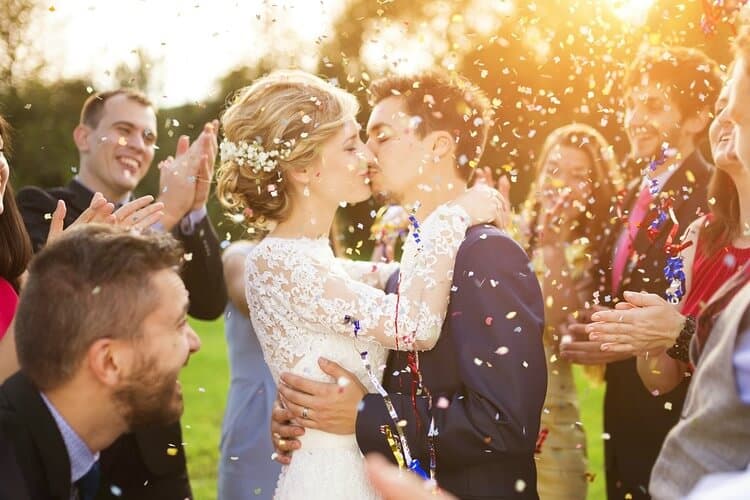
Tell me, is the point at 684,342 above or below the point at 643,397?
above

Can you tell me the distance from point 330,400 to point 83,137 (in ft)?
11.3

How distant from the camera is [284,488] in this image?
11.9 feet

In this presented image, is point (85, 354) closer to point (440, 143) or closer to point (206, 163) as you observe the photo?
point (440, 143)

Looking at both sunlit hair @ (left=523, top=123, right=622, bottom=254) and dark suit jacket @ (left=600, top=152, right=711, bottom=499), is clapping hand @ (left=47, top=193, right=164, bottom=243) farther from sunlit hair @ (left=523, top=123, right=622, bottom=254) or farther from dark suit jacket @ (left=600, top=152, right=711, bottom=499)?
sunlit hair @ (left=523, top=123, right=622, bottom=254)

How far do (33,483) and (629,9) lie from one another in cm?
505

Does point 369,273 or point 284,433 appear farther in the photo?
point 369,273

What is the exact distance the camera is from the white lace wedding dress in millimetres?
3404

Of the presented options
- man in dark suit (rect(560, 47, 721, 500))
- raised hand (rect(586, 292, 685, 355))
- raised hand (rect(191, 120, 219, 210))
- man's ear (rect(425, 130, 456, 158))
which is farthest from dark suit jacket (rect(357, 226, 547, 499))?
raised hand (rect(191, 120, 219, 210))

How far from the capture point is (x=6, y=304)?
3680mm

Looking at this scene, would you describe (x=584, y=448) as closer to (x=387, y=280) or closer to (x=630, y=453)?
(x=630, y=453)

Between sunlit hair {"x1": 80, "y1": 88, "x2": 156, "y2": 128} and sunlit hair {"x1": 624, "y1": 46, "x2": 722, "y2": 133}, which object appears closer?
sunlit hair {"x1": 624, "y1": 46, "x2": 722, "y2": 133}

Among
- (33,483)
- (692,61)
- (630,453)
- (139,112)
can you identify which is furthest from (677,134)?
(33,483)

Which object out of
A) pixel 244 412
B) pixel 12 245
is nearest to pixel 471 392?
pixel 12 245

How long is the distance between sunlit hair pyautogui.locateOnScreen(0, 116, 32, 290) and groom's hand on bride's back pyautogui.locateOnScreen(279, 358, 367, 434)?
4.47 ft
